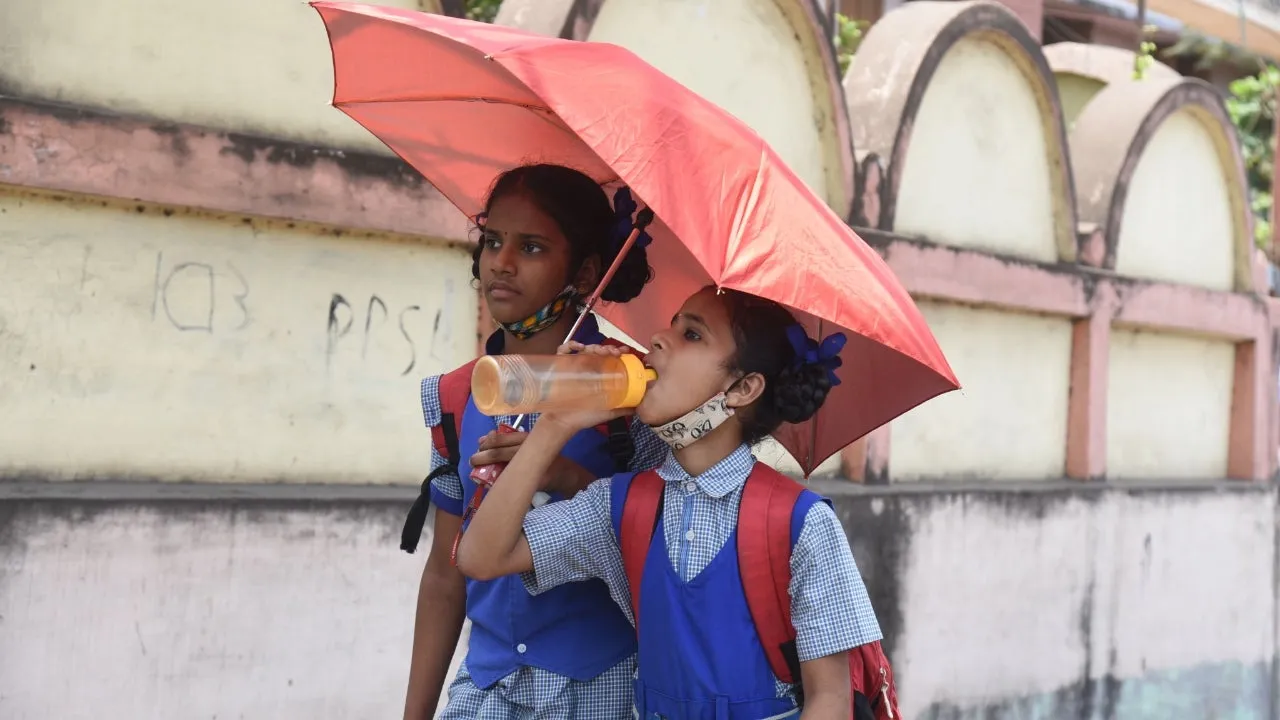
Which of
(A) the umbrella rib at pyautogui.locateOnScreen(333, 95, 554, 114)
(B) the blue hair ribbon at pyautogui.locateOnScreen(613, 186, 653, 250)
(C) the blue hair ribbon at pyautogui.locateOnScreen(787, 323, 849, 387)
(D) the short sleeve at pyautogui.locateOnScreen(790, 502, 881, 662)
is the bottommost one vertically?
(D) the short sleeve at pyautogui.locateOnScreen(790, 502, 881, 662)

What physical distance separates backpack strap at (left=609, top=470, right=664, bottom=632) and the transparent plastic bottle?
0.18 meters

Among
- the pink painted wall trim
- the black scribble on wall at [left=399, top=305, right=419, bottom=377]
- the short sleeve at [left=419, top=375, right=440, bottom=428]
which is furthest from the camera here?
the black scribble on wall at [left=399, top=305, right=419, bottom=377]

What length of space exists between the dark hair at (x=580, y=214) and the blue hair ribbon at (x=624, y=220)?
0.01 metres

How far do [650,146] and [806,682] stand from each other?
0.84 meters

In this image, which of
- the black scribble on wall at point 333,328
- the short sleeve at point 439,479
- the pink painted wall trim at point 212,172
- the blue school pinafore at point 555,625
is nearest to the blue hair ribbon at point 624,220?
the blue school pinafore at point 555,625

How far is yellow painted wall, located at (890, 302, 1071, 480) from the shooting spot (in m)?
5.98

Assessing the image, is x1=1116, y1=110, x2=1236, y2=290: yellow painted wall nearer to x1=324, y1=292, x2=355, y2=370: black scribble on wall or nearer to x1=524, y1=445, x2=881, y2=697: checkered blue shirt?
x1=324, y1=292, x2=355, y2=370: black scribble on wall

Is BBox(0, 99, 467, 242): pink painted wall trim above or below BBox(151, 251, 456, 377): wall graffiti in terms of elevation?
above

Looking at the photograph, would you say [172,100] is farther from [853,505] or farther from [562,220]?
[853,505]

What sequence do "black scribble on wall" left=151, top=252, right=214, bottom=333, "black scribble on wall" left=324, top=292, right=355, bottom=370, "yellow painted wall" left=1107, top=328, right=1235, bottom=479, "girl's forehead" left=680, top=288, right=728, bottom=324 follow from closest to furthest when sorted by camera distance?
1. "girl's forehead" left=680, top=288, right=728, bottom=324
2. "black scribble on wall" left=151, top=252, right=214, bottom=333
3. "black scribble on wall" left=324, top=292, right=355, bottom=370
4. "yellow painted wall" left=1107, top=328, right=1235, bottom=479

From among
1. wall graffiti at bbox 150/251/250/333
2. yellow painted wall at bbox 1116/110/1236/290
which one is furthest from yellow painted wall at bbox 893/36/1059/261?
wall graffiti at bbox 150/251/250/333

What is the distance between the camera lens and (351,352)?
13.6 feet

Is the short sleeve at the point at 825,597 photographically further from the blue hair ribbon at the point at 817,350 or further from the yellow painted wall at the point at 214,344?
the yellow painted wall at the point at 214,344

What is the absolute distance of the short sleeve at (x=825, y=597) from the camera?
81.7 inches
